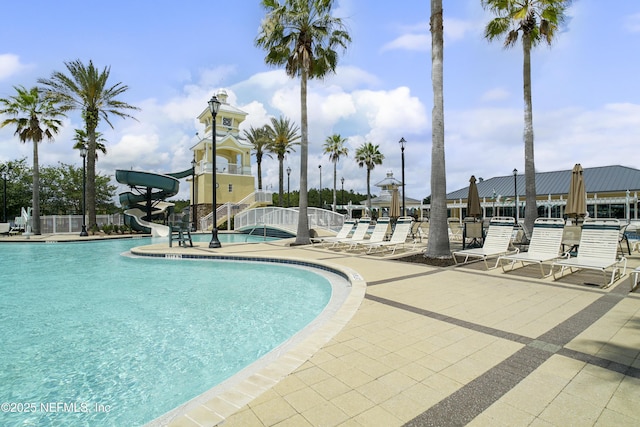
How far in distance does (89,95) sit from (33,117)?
16.8ft

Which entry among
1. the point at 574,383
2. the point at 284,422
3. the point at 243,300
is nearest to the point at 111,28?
the point at 243,300

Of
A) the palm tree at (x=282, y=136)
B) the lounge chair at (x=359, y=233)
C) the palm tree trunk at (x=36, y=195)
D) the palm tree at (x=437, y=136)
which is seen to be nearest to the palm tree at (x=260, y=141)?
the palm tree at (x=282, y=136)

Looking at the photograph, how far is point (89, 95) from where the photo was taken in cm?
2334

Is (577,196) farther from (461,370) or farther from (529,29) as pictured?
(461,370)

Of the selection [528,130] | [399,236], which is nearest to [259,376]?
[399,236]

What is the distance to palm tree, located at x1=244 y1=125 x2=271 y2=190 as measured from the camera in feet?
112

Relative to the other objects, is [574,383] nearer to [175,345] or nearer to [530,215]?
[175,345]

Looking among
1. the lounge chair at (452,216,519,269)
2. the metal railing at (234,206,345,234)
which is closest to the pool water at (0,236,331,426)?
the lounge chair at (452,216,519,269)

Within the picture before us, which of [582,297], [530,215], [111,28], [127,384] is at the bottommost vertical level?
[127,384]

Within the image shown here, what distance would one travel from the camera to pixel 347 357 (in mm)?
2971

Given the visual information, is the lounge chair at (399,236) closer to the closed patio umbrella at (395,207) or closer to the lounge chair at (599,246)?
the lounge chair at (599,246)

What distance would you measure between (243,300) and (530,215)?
36.5 feet

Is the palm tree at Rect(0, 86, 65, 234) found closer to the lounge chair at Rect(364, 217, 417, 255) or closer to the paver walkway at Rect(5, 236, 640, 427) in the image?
the lounge chair at Rect(364, 217, 417, 255)

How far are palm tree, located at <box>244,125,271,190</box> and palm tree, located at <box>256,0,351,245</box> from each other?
19.7 meters
